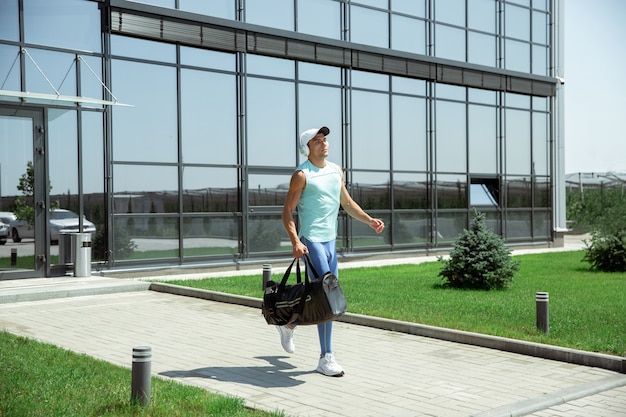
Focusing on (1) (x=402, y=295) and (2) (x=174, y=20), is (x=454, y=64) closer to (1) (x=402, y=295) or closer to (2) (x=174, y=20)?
(2) (x=174, y=20)

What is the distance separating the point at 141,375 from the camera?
5949 millimetres

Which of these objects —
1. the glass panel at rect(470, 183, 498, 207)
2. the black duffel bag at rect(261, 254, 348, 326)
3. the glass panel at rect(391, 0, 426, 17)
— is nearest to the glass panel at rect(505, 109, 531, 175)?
the glass panel at rect(470, 183, 498, 207)

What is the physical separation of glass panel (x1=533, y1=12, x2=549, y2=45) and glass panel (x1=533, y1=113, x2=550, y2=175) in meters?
2.69

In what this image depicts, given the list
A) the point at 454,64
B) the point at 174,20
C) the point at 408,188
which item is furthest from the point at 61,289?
the point at 454,64

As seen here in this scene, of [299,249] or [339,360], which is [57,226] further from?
[299,249]

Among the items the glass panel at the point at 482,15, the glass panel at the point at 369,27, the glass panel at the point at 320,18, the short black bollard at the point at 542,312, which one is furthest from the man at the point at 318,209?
the glass panel at the point at 482,15

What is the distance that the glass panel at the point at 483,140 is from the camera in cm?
2603

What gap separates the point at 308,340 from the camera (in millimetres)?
9516

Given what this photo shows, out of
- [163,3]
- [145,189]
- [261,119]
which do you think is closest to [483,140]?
[261,119]

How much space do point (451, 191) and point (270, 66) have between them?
786 cm

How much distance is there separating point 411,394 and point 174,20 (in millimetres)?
13723

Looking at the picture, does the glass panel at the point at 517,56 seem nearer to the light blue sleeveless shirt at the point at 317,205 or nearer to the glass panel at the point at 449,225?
the glass panel at the point at 449,225

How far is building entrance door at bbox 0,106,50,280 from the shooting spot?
627 inches

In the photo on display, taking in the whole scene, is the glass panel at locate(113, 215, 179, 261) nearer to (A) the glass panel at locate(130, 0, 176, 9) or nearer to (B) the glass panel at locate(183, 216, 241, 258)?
(B) the glass panel at locate(183, 216, 241, 258)
